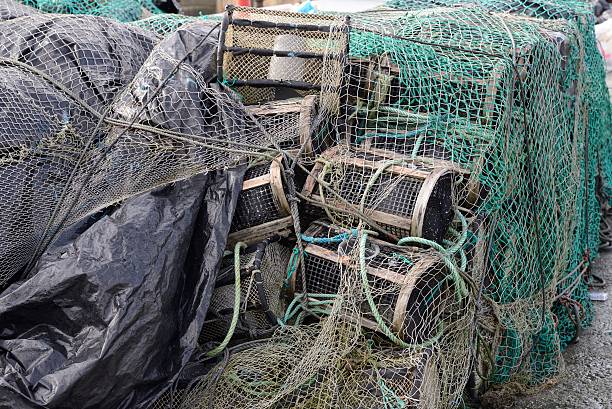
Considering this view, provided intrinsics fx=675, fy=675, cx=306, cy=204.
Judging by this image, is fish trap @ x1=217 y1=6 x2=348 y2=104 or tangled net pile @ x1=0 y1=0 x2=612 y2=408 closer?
tangled net pile @ x1=0 y1=0 x2=612 y2=408

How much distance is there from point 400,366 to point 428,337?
0.61 feet

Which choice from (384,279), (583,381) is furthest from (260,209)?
(583,381)

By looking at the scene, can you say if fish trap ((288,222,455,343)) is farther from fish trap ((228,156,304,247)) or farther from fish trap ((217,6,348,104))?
fish trap ((217,6,348,104))

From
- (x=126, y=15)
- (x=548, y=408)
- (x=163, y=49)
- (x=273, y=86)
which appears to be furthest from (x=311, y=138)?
(x=126, y=15)

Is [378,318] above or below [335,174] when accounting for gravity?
below

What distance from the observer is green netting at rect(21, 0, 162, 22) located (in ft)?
13.8

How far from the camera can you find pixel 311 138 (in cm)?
272

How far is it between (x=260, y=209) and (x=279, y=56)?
0.69 metres

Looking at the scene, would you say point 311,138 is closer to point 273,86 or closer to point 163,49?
point 273,86

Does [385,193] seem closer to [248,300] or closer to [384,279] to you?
[384,279]

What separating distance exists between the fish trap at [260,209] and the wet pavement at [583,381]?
4.20ft

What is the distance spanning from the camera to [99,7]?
14.6 feet

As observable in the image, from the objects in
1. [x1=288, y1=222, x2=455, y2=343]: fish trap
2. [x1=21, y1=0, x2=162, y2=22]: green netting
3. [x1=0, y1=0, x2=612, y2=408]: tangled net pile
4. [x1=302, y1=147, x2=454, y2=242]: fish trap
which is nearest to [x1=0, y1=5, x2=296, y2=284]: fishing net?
[x1=0, y1=0, x2=612, y2=408]: tangled net pile

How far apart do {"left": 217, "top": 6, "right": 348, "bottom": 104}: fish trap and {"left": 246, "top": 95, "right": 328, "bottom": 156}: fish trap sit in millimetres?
116
